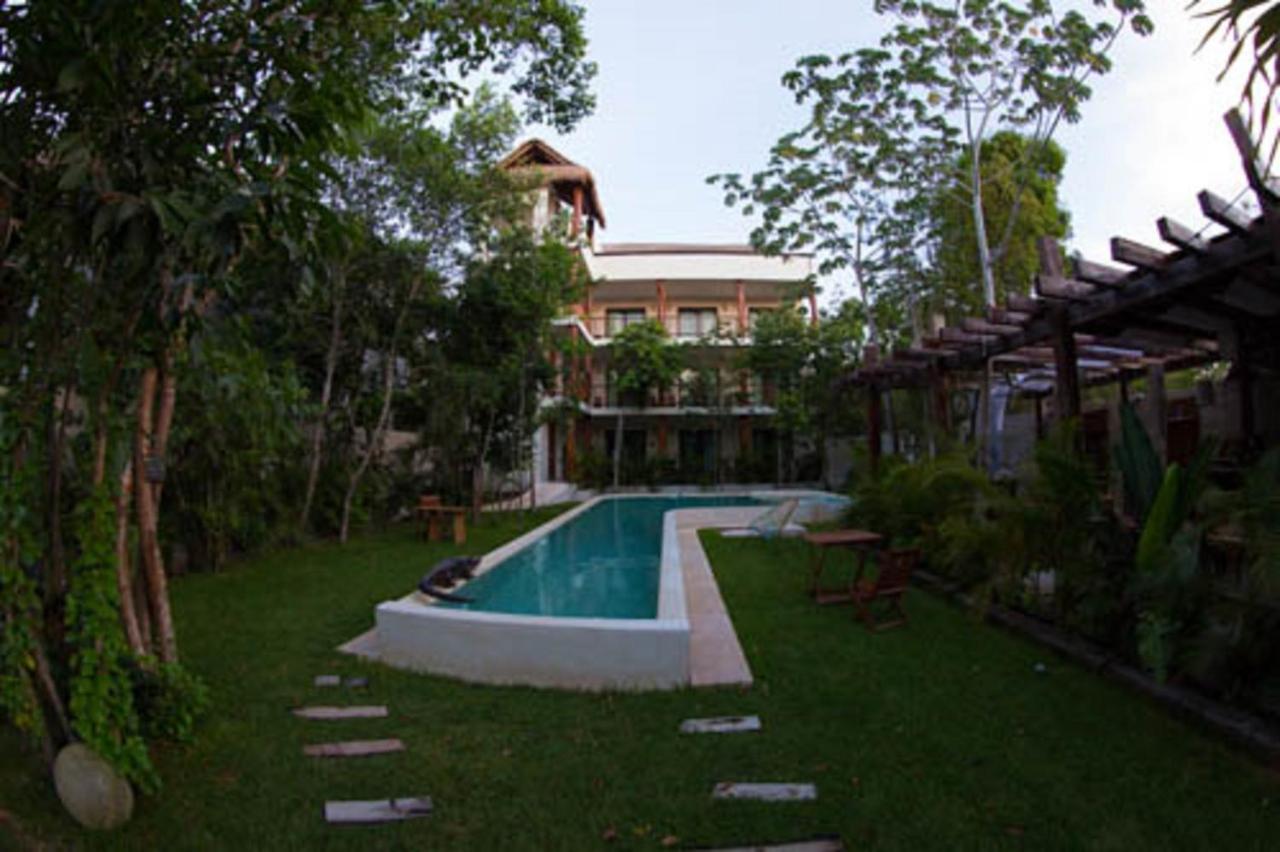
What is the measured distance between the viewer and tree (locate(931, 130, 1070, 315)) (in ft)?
53.9

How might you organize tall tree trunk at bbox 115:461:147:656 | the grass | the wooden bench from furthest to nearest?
1. the wooden bench
2. tall tree trunk at bbox 115:461:147:656
3. the grass

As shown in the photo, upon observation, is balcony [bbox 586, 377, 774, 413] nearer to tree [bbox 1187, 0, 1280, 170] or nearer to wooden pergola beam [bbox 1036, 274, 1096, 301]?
wooden pergola beam [bbox 1036, 274, 1096, 301]

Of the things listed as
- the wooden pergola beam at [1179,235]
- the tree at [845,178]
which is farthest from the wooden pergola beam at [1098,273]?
the tree at [845,178]

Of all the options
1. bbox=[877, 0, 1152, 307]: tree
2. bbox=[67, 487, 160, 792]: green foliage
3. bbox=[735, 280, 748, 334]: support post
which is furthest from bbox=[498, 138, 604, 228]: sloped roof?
bbox=[67, 487, 160, 792]: green foliage

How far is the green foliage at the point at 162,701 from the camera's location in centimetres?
383

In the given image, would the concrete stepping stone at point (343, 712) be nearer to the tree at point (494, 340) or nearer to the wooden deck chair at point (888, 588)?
the wooden deck chair at point (888, 588)

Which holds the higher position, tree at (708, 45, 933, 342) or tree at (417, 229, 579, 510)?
tree at (708, 45, 933, 342)

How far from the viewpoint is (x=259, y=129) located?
2994 mm

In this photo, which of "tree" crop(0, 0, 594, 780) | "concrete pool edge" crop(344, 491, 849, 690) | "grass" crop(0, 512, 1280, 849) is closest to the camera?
"tree" crop(0, 0, 594, 780)

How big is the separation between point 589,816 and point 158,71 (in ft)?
11.2

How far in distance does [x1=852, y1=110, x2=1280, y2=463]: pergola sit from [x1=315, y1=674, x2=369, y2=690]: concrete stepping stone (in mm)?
4978

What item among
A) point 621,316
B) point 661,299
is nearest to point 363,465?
point 661,299

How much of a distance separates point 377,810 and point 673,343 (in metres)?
22.9

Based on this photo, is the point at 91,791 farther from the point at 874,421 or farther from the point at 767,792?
the point at 874,421
